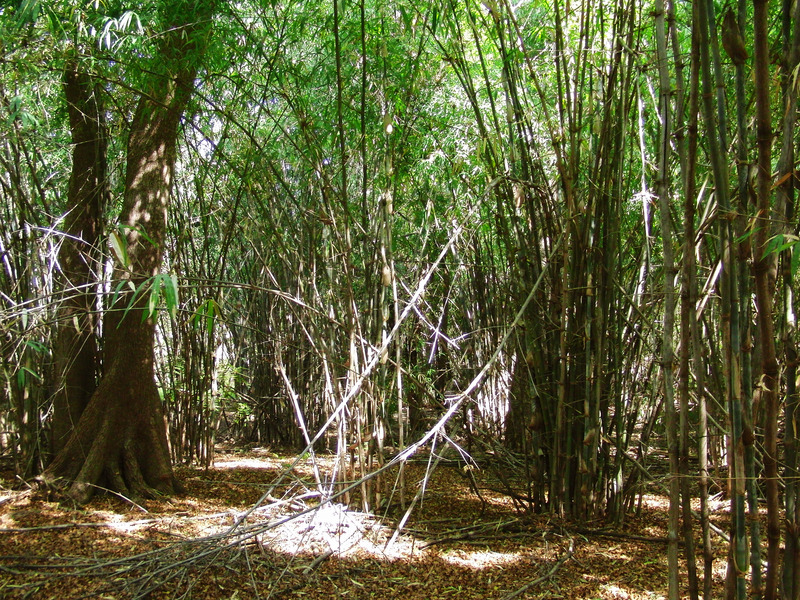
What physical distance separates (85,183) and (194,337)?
3.54 ft

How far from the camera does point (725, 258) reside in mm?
1233

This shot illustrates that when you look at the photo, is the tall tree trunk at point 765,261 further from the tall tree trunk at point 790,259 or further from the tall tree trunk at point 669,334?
the tall tree trunk at point 669,334

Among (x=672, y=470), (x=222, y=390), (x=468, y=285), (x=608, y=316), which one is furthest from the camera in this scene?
(x=222, y=390)

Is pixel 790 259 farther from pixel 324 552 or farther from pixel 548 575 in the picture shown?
pixel 324 552

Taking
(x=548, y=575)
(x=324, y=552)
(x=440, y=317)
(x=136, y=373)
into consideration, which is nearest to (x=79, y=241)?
(x=136, y=373)

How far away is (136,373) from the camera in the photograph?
321 cm

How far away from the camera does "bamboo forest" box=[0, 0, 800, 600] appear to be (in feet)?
4.45

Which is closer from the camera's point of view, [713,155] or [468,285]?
[713,155]

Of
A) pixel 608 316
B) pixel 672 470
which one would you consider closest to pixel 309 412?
pixel 608 316

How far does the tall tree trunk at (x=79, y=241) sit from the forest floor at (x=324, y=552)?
0.47m

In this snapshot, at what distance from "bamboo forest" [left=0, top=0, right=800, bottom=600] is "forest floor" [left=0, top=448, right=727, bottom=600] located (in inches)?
0.6

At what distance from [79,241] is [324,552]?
1.95m

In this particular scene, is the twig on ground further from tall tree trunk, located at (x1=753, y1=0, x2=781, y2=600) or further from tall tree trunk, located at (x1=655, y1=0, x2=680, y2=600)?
tall tree trunk, located at (x1=753, y1=0, x2=781, y2=600)

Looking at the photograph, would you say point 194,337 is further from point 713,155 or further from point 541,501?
point 713,155
